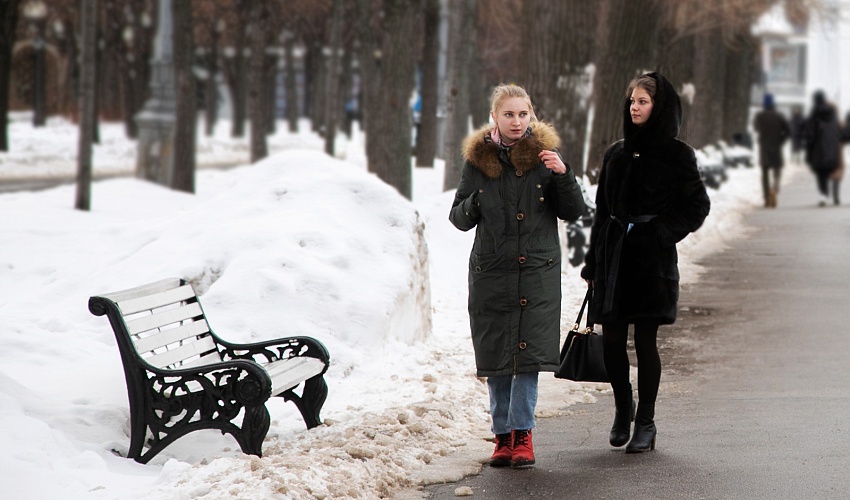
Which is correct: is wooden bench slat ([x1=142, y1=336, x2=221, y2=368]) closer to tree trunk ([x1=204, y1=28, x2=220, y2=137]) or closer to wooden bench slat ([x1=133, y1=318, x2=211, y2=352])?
wooden bench slat ([x1=133, y1=318, x2=211, y2=352])

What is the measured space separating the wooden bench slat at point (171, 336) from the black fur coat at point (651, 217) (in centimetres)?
206

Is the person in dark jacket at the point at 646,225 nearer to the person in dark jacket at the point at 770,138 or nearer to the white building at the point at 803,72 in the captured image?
the person in dark jacket at the point at 770,138

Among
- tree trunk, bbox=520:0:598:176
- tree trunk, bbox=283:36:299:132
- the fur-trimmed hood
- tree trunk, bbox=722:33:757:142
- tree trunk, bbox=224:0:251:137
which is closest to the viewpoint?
the fur-trimmed hood

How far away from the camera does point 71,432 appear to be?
6.15 metres

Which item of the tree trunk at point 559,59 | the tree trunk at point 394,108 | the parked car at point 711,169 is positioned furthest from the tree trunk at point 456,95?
the parked car at point 711,169

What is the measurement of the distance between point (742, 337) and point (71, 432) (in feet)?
18.1

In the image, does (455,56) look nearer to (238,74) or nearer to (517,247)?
(517,247)

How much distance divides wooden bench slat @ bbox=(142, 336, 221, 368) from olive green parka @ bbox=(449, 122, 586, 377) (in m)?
1.51

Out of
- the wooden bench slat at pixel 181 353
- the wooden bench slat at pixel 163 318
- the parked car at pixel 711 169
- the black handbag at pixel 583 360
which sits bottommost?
the wooden bench slat at pixel 181 353

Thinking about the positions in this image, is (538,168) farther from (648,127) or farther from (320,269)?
(320,269)

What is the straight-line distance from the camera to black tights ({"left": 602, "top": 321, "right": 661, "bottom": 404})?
6289 mm

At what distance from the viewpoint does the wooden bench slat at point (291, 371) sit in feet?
20.8

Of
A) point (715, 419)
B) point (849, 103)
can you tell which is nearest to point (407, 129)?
point (715, 419)

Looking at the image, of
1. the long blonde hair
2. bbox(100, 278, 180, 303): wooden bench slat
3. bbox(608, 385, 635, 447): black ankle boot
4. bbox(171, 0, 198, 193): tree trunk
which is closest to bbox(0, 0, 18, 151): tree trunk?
bbox(171, 0, 198, 193): tree trunk
